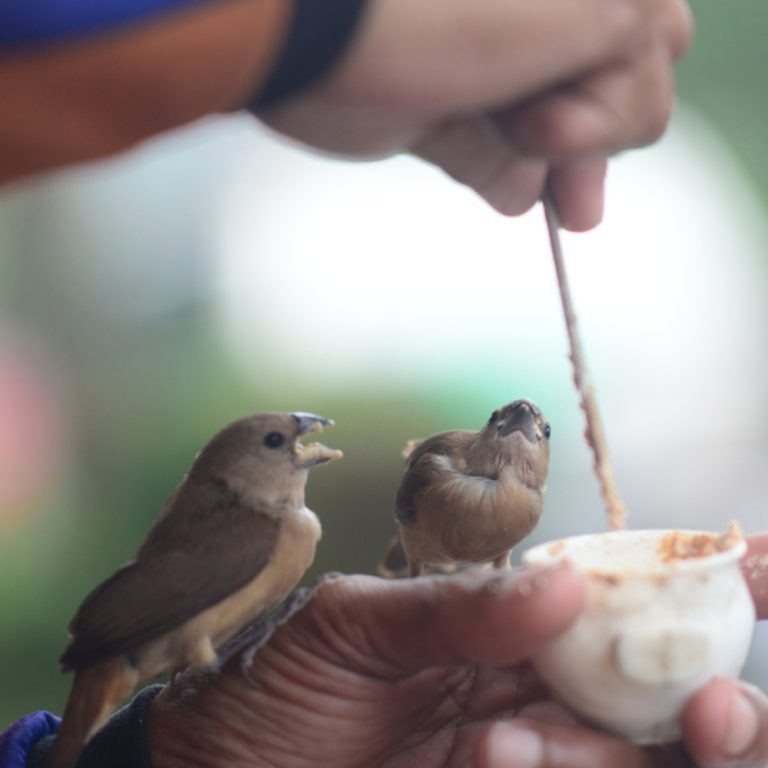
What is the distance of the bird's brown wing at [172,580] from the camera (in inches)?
42.8

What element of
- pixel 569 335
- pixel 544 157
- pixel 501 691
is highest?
pixel 544 157

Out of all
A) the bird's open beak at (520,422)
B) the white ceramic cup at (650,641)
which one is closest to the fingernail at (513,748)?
the white ceramic cup at (650,641)

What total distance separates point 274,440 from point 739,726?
0.52m

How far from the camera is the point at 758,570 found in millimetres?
1332

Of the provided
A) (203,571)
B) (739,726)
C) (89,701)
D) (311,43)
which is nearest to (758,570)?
(739,726)

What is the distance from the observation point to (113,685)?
3.64ft

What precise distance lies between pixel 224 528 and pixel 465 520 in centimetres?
29

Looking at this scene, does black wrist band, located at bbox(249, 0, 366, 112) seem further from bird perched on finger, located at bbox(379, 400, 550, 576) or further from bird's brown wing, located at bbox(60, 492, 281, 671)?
bird perched on finger, located at bbox(379, 400, 550, 576)

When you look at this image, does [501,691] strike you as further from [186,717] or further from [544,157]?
[544,157]

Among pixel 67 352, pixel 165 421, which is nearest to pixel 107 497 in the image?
pixel 165 421

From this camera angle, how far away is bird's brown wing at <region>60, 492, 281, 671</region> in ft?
3.57

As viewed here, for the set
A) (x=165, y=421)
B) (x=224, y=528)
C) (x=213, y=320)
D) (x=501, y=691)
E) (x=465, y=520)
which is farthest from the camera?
(x=213, y=320)

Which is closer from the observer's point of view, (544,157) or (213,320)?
(544,157)

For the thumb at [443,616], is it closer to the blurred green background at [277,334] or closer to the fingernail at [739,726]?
the fingernail at [739,726]
